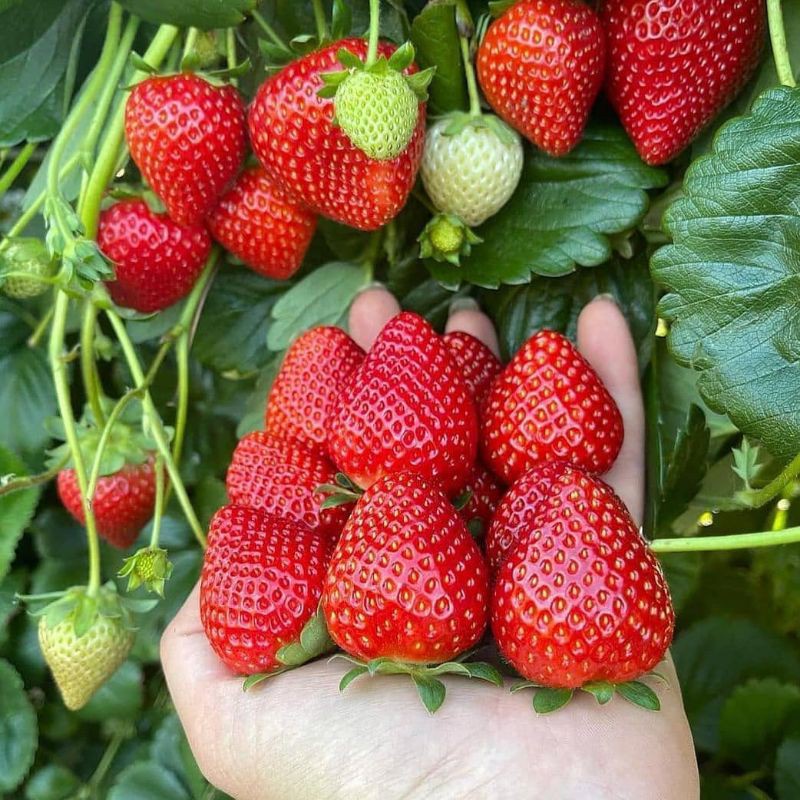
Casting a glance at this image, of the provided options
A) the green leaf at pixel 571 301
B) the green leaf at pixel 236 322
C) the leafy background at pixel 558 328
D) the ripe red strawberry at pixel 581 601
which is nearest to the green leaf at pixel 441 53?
the leafy background at pixel 558 328

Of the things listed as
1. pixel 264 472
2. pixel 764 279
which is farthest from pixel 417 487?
pixel 764 279

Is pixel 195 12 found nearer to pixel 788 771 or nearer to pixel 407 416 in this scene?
pixel 407 416

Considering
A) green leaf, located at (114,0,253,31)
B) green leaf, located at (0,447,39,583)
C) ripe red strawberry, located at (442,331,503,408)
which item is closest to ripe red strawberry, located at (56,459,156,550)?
green leaf, located at (0,447,39,583)

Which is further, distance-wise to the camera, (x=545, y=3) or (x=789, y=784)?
(x=789, y=784)

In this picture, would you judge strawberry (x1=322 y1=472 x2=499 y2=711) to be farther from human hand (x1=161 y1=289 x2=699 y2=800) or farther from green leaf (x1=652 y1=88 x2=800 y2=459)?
green leaf (x1=652 y1=88 x2=800 y2=459)

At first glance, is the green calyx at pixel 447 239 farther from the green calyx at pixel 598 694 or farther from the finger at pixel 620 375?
the green calyx at pixel 598 694

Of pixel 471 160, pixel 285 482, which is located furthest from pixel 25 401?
pixel 471 160

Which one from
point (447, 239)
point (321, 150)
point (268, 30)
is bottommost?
point (447, 239)

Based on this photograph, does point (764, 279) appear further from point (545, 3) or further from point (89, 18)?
point (89, 18)
